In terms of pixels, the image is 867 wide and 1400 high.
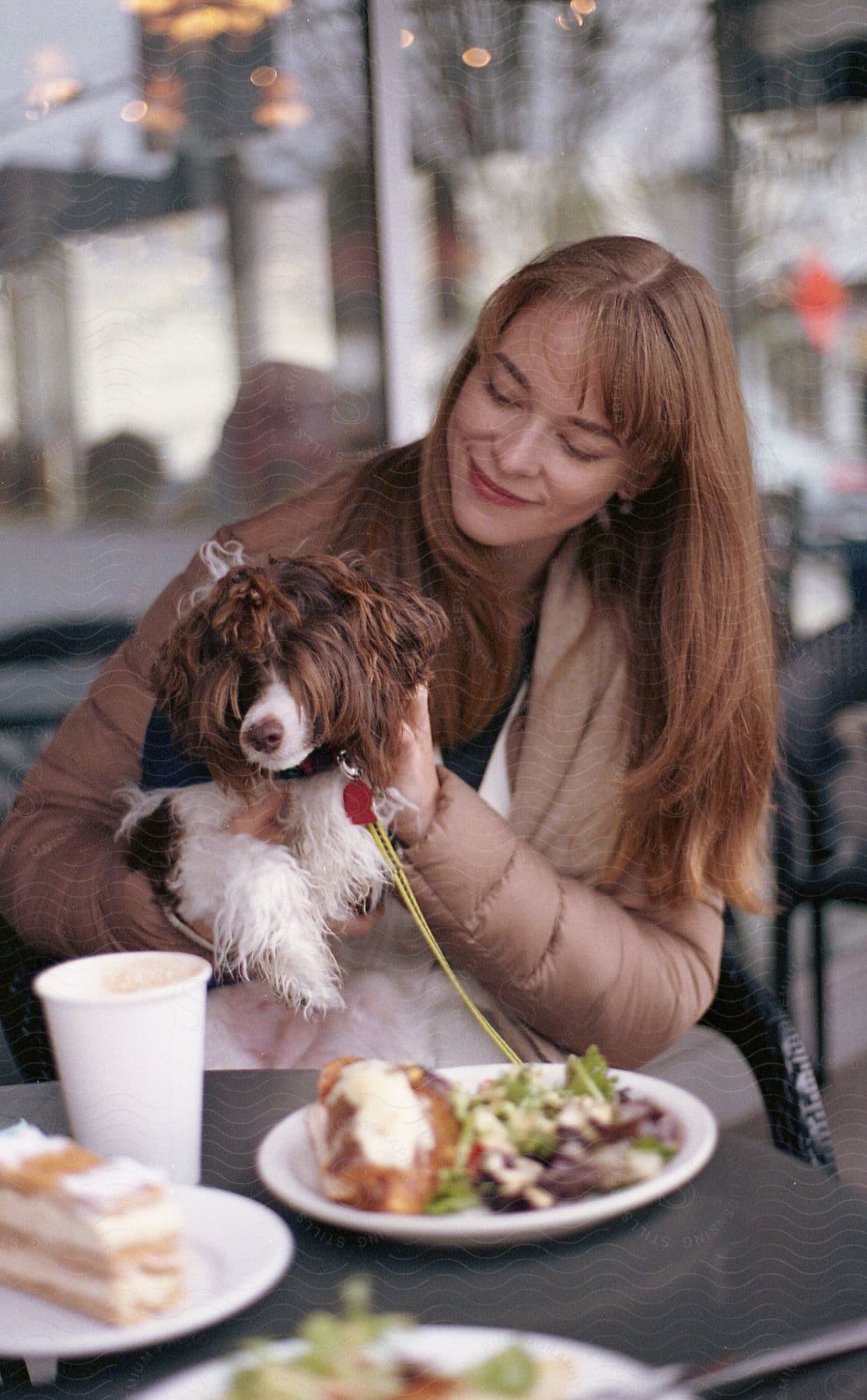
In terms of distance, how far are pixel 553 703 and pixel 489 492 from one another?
0.18 metres

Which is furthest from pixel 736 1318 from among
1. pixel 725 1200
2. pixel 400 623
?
pixel 400 623

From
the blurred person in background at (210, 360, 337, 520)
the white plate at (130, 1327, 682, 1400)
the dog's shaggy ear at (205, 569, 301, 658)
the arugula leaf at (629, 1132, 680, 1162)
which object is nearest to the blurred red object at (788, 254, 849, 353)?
the blurred person in background at (210, 360, 337, 520)

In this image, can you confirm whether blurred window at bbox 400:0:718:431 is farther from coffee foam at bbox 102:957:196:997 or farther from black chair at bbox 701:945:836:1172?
black chair at bbox 701:945:836:1172

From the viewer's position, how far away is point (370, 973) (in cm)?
87

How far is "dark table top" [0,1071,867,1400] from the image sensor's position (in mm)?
532

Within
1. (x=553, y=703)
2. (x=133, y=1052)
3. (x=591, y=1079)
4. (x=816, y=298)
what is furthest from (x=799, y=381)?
(x=133, y=1052)

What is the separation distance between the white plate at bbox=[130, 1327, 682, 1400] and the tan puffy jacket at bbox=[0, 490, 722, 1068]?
0.99ft

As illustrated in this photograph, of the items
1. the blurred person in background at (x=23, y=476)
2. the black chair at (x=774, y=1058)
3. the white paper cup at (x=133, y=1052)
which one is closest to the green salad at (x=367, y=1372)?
the white paper cup at (x=133, y=1052)

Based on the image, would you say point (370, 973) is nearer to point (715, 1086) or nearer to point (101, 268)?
point (715, 1086)

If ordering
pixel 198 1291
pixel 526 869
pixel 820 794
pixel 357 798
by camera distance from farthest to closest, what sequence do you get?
1. pixel 820 794
2. pixel 526 869
3. pixel 357 798
4. pixel 198 1291

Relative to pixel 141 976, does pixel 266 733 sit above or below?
above

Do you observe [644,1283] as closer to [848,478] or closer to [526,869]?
[526,869]

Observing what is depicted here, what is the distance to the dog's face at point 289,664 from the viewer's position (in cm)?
64

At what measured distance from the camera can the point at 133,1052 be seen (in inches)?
23.7
